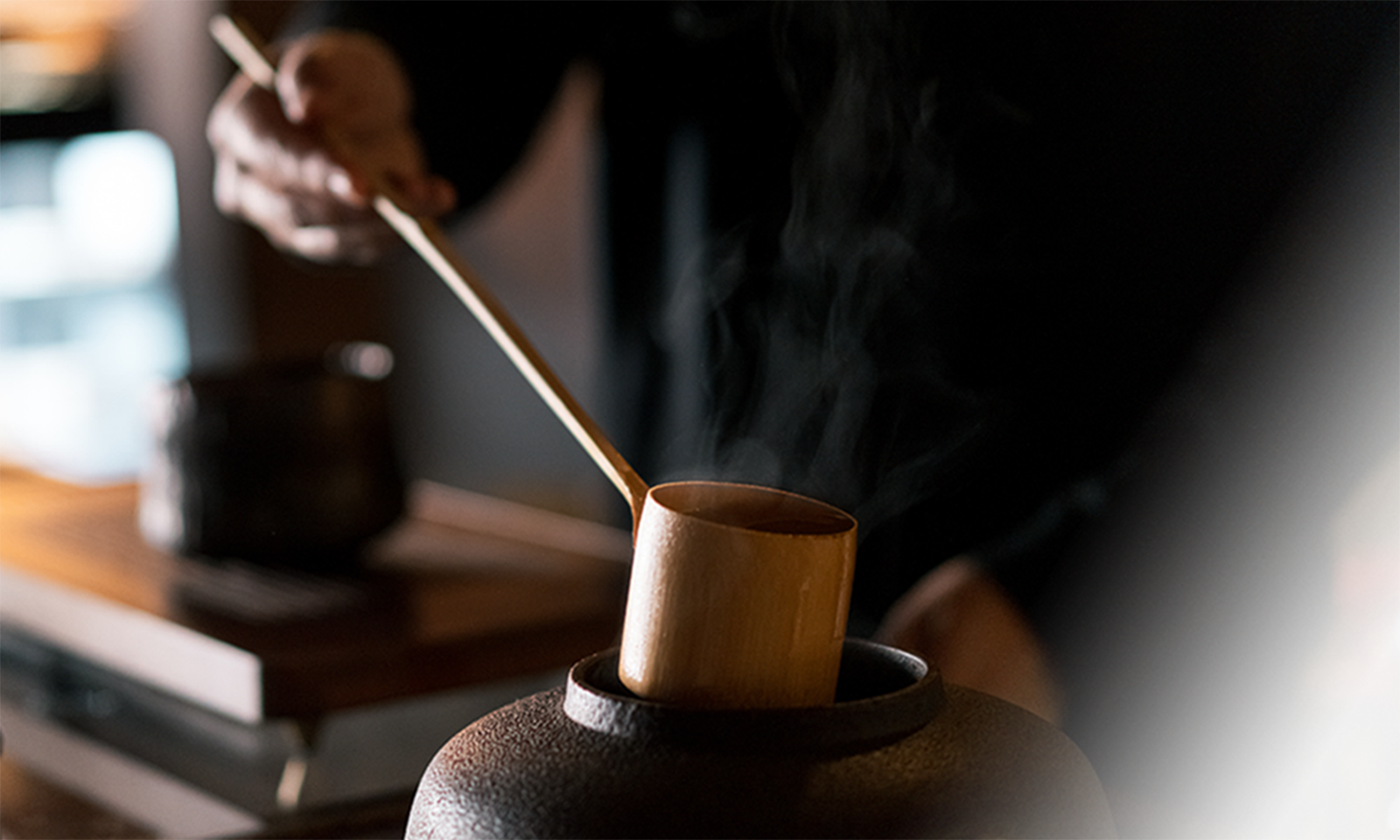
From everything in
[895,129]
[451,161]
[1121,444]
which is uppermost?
[895,129]

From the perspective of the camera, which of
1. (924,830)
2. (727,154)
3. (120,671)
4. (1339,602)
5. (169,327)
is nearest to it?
(924,830)

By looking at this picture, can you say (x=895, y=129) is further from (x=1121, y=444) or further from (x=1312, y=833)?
(x=1312, y=833)

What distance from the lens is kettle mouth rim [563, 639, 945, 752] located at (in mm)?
541

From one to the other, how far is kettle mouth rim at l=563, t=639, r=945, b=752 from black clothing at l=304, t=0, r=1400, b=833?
2.25 feet

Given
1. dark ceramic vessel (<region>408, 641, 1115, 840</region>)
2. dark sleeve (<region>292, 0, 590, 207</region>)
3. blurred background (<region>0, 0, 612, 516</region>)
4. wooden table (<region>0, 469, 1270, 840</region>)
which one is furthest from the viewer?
blurred background (<region>0, 0, 612, 516</region>)

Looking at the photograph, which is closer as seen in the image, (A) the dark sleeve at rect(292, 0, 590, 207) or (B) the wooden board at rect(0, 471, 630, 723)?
(B) the wooden board at rect(0, 471, 630, 723)

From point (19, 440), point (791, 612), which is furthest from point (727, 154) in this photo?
point (19, 440)

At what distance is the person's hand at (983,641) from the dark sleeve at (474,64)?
953 mm

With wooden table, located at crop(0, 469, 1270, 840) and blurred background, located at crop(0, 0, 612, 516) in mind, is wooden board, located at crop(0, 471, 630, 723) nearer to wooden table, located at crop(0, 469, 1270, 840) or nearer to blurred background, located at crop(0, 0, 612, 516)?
wooden table, located at crop(0, 469, 1270, 840)

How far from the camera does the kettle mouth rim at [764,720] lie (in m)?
0.54

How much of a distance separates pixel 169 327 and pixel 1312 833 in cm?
403

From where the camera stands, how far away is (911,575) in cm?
155

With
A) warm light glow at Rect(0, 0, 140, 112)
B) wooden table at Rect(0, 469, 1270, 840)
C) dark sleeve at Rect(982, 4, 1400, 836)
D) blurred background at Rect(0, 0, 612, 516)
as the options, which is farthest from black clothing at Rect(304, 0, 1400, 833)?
warm light glow at Rect(0, 0, 140, 112)

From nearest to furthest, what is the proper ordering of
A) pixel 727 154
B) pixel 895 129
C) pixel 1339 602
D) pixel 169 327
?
pixel 1339 602
pixel 895 129
pixel 727 154
pixel 169 327
